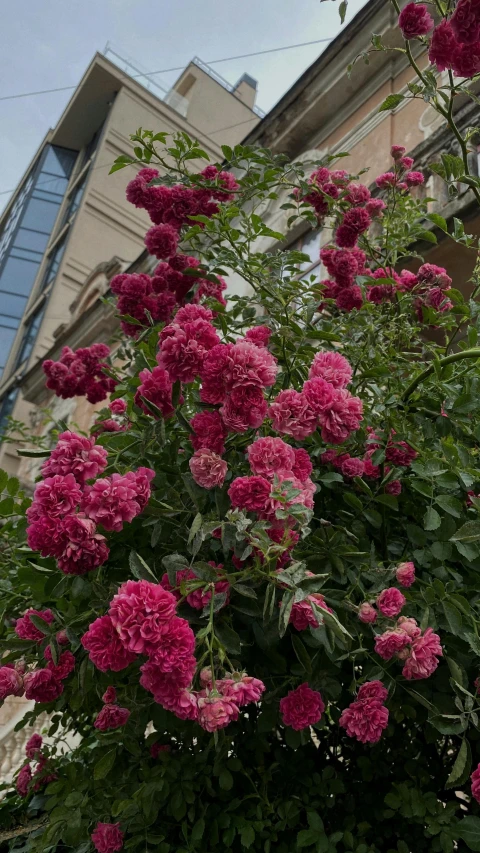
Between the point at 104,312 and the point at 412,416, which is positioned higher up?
the point at 104,312

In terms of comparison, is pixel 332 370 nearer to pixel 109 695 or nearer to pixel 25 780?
pixel 109 695

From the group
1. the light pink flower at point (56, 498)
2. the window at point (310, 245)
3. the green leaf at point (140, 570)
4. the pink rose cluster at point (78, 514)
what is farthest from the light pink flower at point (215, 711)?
the window at point (310, 245)

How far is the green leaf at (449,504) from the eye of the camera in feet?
4.84

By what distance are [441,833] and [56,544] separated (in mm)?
1198

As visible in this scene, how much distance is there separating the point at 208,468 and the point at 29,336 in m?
19.8

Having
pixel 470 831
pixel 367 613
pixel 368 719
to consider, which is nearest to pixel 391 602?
pixel 367 613

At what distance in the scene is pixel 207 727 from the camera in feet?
3.51

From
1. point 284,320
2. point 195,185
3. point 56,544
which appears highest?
point 195,185

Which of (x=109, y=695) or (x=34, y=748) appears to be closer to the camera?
(x=109, y=695)

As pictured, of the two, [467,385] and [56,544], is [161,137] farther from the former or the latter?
[56,544]

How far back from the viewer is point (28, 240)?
70.8 feet

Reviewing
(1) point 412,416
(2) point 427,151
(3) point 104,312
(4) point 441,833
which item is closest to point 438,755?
(4) point 441,833

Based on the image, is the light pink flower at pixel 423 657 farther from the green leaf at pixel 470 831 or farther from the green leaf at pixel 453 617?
the green leaf at pixel 470 831

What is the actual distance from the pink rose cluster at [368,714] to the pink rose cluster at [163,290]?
5.23 ft
